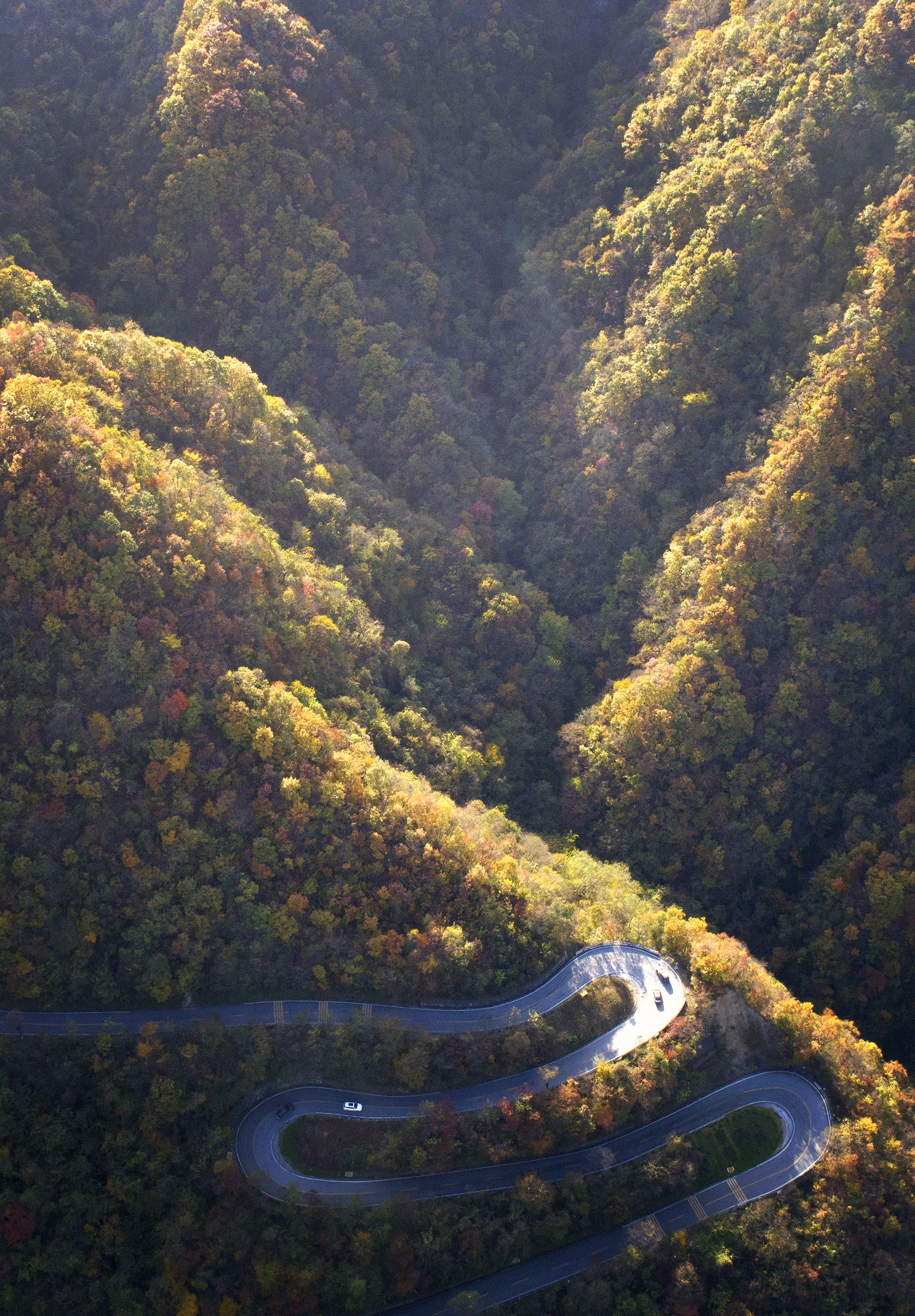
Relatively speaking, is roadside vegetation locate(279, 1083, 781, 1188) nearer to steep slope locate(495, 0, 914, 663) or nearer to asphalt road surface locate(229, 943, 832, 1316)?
asphalt road surface locate(229, 943, 832, 1316)

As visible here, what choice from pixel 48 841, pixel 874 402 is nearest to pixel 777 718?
pixel 874 402

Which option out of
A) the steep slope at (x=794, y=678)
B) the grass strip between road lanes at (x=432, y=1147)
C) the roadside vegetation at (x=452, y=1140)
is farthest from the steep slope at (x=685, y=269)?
the grass strip between road lanes at (x=432, y=1147)

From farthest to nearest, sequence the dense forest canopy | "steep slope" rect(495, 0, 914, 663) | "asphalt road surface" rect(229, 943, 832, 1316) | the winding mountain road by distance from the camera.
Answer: "steep slope" rect(495, 0, 914, 663) → the winding mountain road → "asphalt road surface" rect(229, 943, 832, 1316) → the dense forest canopy

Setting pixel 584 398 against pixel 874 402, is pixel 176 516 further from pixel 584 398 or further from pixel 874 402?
pixel 874 402

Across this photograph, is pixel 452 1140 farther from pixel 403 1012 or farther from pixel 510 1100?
pixel 403 1012

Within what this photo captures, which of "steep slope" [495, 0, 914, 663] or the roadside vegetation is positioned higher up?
"steep slope" [495, 0, 914, 663]

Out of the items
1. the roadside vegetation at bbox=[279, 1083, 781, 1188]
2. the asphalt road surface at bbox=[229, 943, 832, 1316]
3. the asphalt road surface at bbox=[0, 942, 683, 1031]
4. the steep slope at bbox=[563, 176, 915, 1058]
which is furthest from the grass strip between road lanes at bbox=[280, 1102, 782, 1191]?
the steep slope at bbox=[563, 176, 915, 1058]

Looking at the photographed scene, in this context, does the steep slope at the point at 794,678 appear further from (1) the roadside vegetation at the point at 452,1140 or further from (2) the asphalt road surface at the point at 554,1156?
(1) the roadside vegetation at the point at 452,1140
